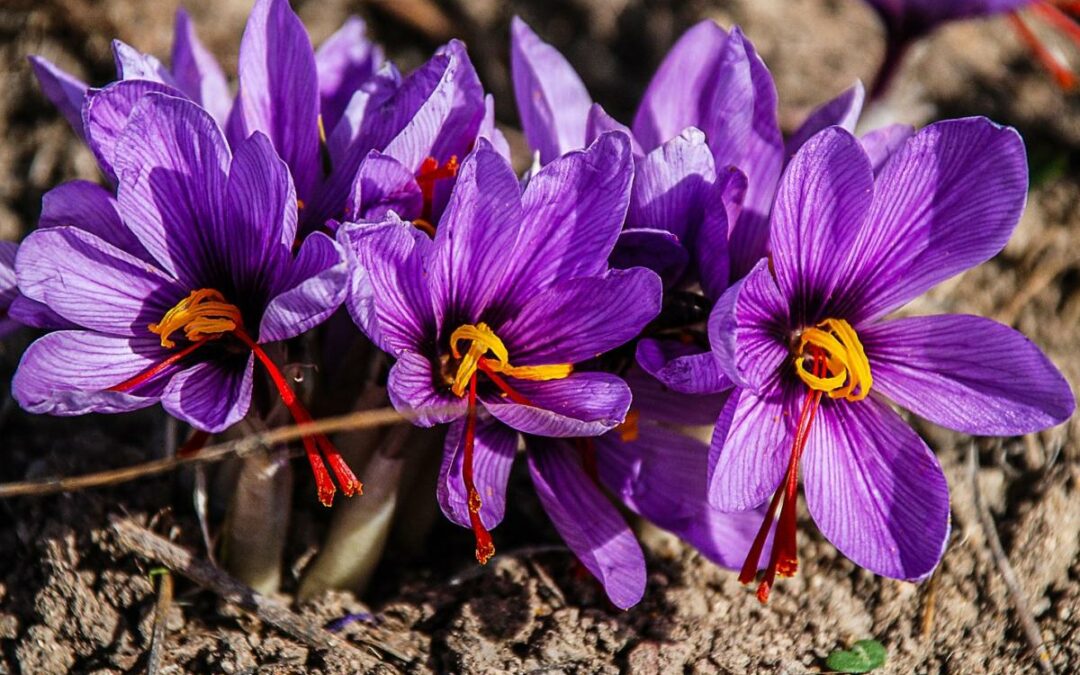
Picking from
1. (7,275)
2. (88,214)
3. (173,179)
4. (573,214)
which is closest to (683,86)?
(573,214)

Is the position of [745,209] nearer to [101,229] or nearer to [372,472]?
[372,472]

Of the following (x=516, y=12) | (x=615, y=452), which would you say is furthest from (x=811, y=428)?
(x=516, y=12)

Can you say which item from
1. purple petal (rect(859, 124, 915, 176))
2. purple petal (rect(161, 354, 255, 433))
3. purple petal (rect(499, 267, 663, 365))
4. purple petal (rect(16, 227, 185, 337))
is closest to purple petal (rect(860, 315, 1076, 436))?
purple petal (rect(859, 124, 915, 176))

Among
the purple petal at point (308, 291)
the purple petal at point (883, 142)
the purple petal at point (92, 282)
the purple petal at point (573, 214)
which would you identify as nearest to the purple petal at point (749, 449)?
the purple petal at point (573, 214)

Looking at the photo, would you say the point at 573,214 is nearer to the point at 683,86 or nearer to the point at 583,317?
the point at 583,317

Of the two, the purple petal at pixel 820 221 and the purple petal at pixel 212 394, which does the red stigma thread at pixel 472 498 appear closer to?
the purple petal at pixel 212 394
